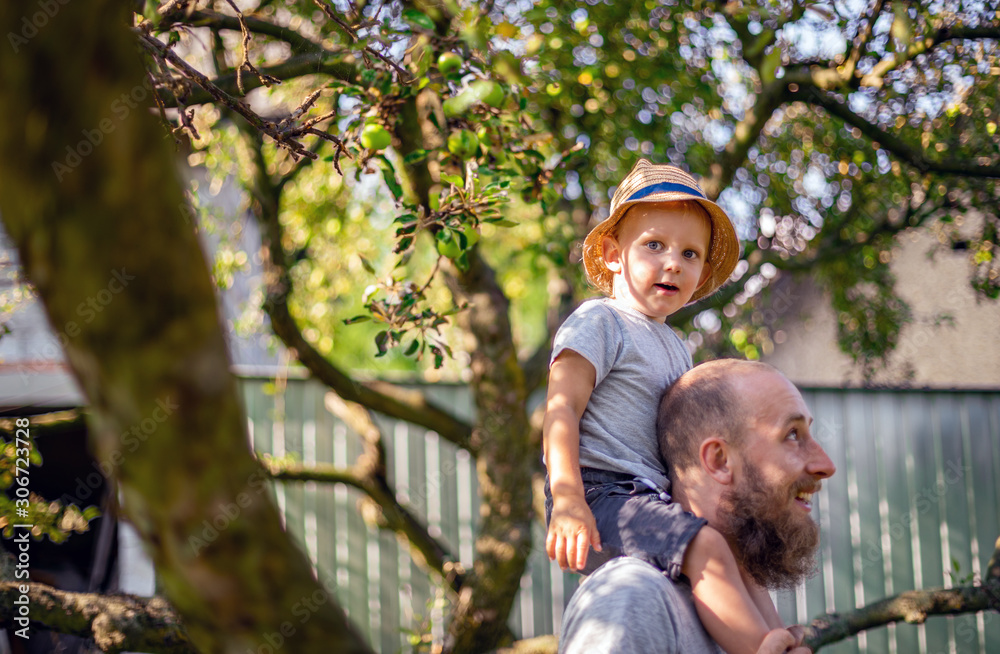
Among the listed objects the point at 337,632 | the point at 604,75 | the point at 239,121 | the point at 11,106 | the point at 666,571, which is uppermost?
the point at 604,75

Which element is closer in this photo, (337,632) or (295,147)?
(337,632)

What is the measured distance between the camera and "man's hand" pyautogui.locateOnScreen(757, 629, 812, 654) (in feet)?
4.52

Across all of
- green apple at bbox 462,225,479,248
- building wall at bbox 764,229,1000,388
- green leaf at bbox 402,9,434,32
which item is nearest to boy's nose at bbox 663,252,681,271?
green apple at bbox 462,225,479,248

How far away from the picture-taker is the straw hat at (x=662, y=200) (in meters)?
1.84

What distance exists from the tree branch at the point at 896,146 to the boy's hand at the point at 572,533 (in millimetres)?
2626

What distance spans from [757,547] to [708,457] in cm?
19

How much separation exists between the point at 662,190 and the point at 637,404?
51 centimetres

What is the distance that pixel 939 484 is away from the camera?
5516 millimetres

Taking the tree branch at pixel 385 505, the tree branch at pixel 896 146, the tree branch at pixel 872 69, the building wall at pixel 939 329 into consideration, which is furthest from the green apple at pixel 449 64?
the building wall at pixel 939 329

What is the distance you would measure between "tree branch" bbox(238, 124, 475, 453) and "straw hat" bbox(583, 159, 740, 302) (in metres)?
2.27

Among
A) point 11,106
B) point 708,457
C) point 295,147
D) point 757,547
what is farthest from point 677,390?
point 11,106

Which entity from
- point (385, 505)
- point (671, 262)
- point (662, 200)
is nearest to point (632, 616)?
point (671, 262)

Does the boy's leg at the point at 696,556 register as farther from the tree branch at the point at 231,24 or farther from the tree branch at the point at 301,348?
the tree branch at the point at 301,348

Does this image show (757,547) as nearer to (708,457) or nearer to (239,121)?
(708,457)
